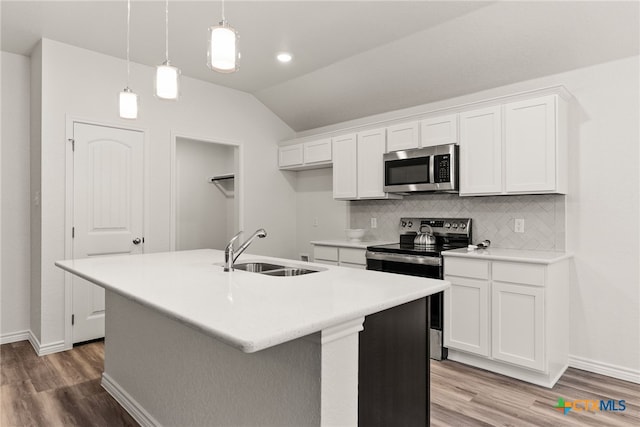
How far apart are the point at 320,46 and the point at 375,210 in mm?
1840

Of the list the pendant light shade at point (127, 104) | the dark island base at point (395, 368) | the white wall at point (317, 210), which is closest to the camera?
the dark island base at point (395, 368)

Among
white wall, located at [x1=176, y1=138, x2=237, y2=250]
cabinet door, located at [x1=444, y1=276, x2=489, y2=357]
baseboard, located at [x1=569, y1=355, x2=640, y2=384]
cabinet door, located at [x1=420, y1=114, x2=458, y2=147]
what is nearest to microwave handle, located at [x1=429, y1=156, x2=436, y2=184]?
cabinet door, located at [x1=420, y1=114, x2=458, y2=147]

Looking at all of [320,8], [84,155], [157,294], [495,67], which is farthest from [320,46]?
[157,294]

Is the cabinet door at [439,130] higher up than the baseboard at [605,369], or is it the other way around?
the cabinet door at [439,130]

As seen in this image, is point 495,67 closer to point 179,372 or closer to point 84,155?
point 179,372

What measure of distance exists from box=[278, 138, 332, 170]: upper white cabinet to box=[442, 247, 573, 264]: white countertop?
1.93m

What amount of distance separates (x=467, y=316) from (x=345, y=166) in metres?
1.99

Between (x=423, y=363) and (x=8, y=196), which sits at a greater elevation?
(x=8, y=196)

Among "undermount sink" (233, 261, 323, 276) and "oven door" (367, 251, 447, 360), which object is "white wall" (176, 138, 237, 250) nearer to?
"oven door" (367, 251, 447, 360)

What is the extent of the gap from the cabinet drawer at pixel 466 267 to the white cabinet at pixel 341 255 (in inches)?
35.7

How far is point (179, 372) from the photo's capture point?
6.44 feet

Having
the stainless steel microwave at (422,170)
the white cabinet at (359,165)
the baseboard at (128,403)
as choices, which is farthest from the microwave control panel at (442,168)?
the baseboard at (128,403)

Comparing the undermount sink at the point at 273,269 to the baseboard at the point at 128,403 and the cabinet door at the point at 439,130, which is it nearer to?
the baseboard at the point at 128,403

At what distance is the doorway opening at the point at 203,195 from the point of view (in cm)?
591
